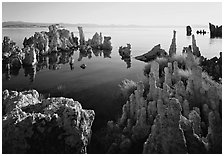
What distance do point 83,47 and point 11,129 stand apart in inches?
2488

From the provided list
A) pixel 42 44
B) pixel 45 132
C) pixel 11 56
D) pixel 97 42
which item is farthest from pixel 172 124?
pixel 97 42

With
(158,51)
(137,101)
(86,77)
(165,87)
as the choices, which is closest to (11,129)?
(137,101)

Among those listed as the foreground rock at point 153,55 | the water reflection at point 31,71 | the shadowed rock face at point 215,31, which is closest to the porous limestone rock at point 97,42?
the foreground rock at point 153,55

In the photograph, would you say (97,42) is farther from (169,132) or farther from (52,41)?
(169,132)

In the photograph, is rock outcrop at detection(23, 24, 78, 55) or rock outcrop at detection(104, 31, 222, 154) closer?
rock outcrop at detection(104, 31, 222, 154)

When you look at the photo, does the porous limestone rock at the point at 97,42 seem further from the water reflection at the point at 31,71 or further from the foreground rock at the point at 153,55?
the water reflection at the point at 31,71

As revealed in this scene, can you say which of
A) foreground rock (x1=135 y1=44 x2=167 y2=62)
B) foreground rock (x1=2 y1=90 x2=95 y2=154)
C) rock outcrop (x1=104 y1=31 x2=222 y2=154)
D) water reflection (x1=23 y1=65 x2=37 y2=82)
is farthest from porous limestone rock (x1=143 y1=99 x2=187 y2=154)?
foreground rock (x1=135 y1=44 x2=167 y2=62)

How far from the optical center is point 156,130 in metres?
9.90

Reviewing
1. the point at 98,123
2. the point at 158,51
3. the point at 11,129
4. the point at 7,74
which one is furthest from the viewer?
the point at 158,51

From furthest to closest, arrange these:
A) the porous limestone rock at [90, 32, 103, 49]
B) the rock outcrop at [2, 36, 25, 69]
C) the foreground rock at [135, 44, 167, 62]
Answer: the porous limestone rock at [90, 32, 103, 49] < the foreground rock at [135, 44, 167, 62] < the rock outcrop at [2, 36, 25, 69]

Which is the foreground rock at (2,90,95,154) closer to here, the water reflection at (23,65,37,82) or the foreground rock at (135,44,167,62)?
the water reflection at (23,65,37,82)

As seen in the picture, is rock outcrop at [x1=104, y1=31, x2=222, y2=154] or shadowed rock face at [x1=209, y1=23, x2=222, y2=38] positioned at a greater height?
shadowed rock face at [x1=209, y1=23, x2=222, y2=38]

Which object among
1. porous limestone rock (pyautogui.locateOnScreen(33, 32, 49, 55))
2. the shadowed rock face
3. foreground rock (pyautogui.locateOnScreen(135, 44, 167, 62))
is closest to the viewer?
foreground rock (pyautogui.locateOnScreen(135, 44, 167, 62))

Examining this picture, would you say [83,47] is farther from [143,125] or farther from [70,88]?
[143,125]
